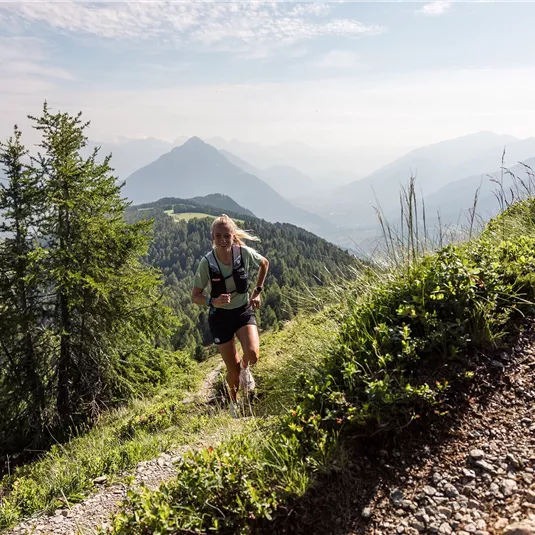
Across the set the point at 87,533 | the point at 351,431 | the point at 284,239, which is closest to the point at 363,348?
the point at 351,431

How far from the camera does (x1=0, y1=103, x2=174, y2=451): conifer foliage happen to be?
11.7 m

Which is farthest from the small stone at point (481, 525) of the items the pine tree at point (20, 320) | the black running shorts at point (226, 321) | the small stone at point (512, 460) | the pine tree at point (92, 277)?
the pine tree at point (20, 320)

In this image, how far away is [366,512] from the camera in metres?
2.34

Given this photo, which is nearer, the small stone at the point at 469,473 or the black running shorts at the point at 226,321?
the small stone at the point at 469,473

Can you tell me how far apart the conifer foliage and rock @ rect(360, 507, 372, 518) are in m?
10.5

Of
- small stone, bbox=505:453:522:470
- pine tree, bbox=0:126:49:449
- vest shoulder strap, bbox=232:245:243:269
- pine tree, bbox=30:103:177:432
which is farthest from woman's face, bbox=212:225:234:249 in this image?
pine tree, bbox=0:126:49:449

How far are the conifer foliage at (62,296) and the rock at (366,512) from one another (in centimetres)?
1050

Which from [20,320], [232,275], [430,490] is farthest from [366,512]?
[20,320]

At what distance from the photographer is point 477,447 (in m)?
2.58

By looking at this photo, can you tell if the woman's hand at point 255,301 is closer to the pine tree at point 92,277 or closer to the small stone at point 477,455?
the small stone at point 477,455

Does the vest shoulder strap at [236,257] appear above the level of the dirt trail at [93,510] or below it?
above

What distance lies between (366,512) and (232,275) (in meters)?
3.28

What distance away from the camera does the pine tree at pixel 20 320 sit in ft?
38.1

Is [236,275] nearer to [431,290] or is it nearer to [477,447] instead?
[431,290]
